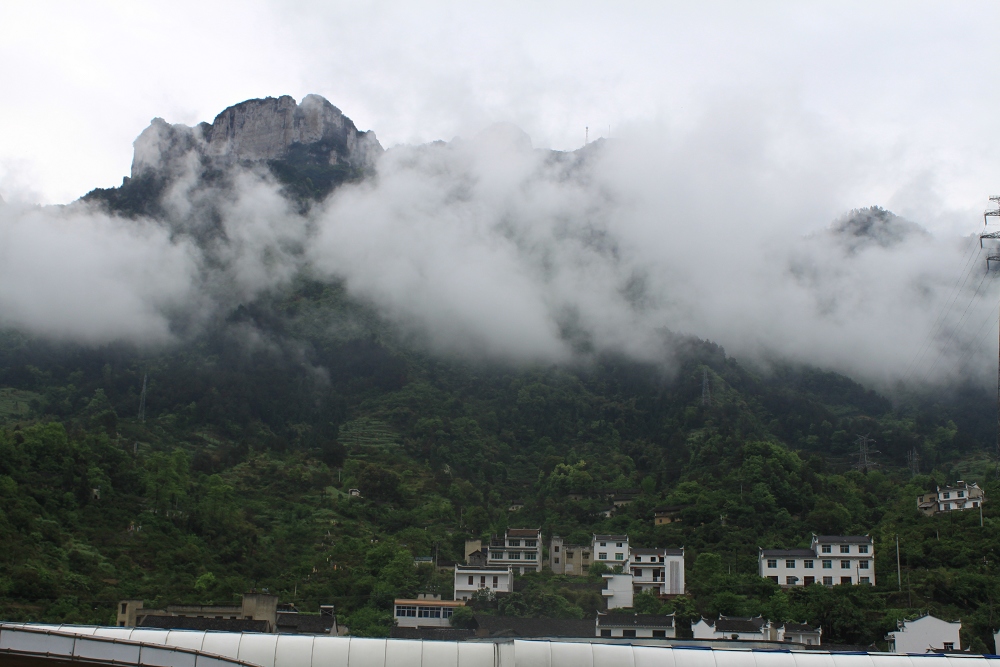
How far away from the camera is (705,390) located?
95.8 metres

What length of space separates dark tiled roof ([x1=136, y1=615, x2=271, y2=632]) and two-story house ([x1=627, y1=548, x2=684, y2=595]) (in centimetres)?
2404

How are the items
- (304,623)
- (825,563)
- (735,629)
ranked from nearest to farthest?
(735,629) < (304,623) < (825,563)

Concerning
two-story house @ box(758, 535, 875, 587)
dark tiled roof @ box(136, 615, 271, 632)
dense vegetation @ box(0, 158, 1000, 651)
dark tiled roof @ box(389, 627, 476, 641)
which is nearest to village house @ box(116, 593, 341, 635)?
dark tiled roof @ box(136, 615, 271, 632)

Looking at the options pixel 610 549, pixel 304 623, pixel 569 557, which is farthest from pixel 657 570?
pixel 304 623

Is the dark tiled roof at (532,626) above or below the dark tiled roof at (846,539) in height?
below

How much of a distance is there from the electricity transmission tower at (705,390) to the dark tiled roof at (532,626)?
50.0 metres

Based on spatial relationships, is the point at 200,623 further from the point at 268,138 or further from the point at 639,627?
the point at 268,138

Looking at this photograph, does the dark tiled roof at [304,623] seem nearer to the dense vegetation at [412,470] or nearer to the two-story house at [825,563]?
the dense vegetation at [412,470]

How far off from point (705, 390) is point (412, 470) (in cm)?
3094

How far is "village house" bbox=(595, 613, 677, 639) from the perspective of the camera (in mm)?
43375

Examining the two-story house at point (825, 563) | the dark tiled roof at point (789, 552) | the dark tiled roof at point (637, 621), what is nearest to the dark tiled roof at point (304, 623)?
the dark tiled roof at point (637, 621)

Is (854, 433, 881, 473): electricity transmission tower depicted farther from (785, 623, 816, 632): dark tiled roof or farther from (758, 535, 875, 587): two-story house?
(785, 623, 816, 632): dark tiled roof

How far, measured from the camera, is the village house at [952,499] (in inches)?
2409

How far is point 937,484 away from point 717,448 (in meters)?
18.0
